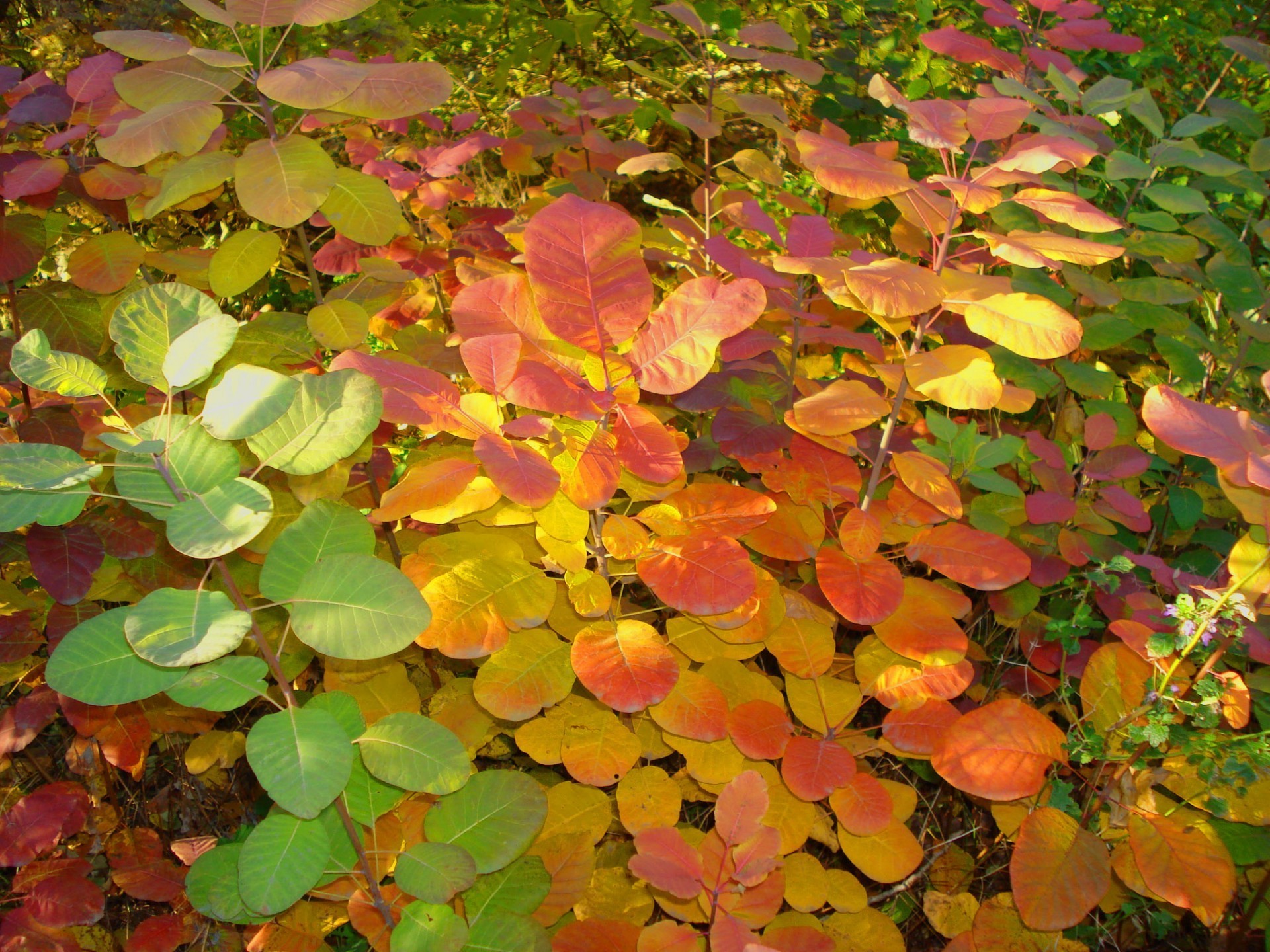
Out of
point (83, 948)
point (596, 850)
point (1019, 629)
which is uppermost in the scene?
point (1019, 629)

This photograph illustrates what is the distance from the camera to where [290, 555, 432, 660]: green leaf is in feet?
3.04

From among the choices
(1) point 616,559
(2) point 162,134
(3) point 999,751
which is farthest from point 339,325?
(3) point 999,751

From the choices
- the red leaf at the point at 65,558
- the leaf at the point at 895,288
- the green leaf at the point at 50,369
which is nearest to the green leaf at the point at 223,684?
the green leaf at the point at 50,369

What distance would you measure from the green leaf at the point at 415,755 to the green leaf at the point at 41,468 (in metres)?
0.43

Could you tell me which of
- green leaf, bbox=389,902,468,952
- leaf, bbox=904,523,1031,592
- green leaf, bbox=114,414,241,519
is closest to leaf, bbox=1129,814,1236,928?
leaf, bbox=904,523,1031,592

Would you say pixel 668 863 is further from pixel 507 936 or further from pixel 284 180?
pixel 284 180

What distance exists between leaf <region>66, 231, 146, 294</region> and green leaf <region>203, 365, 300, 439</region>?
71 centimetres

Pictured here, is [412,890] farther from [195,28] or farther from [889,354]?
[195,28]

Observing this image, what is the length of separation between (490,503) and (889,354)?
898 mm

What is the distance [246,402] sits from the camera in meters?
0.91

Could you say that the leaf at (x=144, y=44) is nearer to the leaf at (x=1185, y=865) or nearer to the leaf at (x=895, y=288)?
the leaf at (x=895, y=288)

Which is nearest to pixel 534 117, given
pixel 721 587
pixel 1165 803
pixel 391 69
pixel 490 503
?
pixel 391 69

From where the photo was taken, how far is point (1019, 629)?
1.63 m

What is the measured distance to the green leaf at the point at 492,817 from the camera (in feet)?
3.89
